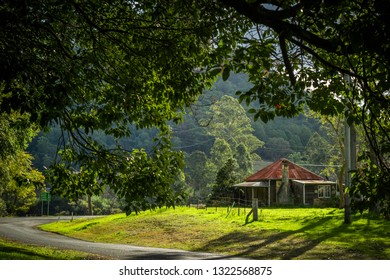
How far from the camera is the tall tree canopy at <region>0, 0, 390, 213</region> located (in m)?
7.01

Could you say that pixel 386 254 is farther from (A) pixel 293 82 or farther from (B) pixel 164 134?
(A) pixel 293 82

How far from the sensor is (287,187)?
53719 mm

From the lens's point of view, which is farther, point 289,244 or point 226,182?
point 226,182

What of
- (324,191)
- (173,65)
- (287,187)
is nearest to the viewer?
(173,65)

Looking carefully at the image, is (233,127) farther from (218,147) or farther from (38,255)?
(38,255)

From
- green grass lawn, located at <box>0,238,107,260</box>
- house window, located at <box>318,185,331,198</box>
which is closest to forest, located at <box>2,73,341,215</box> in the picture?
house window, located at <box>318,185,331,198</box>

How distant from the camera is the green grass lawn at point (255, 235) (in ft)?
61.7

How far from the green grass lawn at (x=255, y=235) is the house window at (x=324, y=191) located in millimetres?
23298

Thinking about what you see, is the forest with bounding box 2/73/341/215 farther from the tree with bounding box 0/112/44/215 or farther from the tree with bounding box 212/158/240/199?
the tree with bounding box 0/112/44/215

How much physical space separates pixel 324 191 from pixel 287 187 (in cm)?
507

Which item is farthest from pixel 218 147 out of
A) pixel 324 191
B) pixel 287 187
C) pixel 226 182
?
pixel 324 191

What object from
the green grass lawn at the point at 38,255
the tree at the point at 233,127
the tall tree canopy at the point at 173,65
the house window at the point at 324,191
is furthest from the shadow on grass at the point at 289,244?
the tree at the point at 233,127

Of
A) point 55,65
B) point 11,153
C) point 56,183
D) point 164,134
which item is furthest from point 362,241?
point 11,153

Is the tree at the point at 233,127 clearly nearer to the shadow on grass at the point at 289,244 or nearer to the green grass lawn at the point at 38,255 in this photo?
the shadow on grass at the point at 289,244
